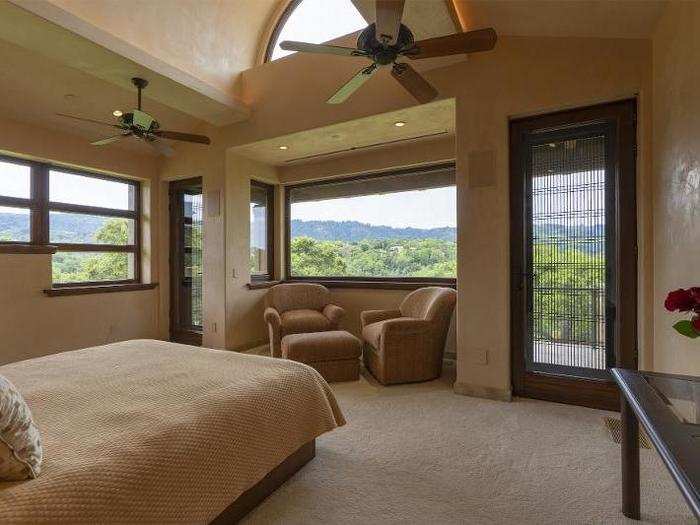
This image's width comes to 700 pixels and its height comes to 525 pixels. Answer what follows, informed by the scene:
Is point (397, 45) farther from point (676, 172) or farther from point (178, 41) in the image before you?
point (178, 41)

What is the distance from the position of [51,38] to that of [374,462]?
143 inches

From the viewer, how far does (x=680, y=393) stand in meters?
1.39

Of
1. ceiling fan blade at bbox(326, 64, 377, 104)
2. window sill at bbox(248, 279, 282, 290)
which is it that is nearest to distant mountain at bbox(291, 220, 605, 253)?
window sill at bbox(248, 279, 282, 290)

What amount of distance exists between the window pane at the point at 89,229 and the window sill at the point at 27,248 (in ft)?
1.16

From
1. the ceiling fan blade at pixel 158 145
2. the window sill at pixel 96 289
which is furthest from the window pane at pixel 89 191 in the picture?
the ceiling fan blade at pixel 158 145

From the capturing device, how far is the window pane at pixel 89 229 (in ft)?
14.7

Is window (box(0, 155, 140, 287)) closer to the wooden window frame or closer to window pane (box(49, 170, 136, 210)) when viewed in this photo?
window pane (box(49, 170, 136, 210))

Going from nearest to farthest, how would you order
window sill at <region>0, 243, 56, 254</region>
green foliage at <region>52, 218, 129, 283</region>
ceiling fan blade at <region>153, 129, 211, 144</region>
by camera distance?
ceiling fan blade at <region>153, 129, 211, 144</region>
window sill at <region>0, 243, 56, 254</region>
green foliage at <region>52, 218, 129, 283</region>

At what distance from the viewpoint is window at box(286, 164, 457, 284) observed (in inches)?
181

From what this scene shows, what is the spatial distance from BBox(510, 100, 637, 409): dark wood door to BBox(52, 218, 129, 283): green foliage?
16.3 feet

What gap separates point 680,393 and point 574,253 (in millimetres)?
1822

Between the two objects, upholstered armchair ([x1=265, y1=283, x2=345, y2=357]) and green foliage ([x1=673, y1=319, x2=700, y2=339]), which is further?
upholstered armchair ([x1=265, y1=283, x2=345, y2=357])

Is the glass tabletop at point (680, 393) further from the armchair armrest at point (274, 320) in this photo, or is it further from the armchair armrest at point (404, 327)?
the armchair armrest at point (274, 320)

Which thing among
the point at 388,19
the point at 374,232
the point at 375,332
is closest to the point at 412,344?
the point at 375,332
